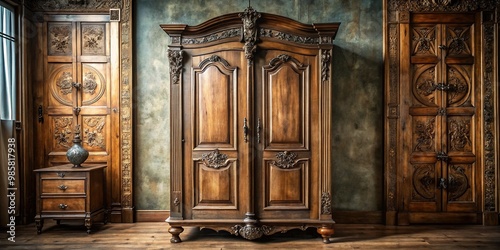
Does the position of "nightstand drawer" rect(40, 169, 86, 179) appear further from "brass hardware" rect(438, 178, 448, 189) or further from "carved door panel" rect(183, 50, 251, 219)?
"brass hardware" rect(438, 178, 448, 189)

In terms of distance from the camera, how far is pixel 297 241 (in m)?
3.69

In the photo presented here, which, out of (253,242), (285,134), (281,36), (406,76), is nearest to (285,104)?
(285,134)

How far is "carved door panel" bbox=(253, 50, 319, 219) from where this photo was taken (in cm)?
366

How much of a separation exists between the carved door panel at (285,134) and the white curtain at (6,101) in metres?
2.72

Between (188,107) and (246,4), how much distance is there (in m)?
1.59

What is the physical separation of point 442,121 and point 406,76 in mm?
673

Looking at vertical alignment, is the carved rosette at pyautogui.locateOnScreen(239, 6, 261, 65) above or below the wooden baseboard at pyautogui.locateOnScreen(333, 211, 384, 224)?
above

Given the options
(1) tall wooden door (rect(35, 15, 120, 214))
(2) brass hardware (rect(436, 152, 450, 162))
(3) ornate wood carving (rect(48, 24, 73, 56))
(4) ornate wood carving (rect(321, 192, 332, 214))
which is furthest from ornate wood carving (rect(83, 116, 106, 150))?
(2) brass hardware (rect(436, 152, 450, 162))

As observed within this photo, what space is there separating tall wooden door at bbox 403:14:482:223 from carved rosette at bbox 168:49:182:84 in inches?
103

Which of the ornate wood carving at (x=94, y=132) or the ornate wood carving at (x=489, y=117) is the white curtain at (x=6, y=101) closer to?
the ornate wood carving at (x=94, y=132)

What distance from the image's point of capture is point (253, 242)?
3645 mm

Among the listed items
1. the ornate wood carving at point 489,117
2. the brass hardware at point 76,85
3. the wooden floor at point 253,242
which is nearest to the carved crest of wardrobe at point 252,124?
the wooden floor at point 253,242

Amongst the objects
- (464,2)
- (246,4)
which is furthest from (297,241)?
(464,2)

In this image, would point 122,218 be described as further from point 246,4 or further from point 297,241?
point 246,4
